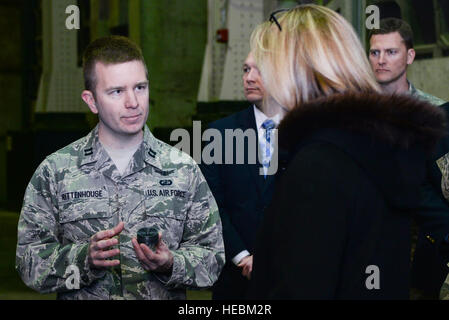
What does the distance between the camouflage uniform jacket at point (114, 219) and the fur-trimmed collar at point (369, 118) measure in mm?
1209

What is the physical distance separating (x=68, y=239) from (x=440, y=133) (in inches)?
68.2

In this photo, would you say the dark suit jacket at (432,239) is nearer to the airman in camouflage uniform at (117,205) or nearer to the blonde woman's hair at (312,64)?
the airman in camouflage uniform at (117,205)

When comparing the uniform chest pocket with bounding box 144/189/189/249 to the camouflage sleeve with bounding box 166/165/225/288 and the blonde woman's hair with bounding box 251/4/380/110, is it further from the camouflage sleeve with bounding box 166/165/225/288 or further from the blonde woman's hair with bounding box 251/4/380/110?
the blonde woman's hair with bounding box 251/4/380/110

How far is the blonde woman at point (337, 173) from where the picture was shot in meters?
1.94

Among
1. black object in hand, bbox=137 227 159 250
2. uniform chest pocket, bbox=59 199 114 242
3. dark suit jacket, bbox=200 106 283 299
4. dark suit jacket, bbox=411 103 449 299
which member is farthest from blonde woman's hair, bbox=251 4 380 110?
dark suit jacket, bbox=200 106 283 299

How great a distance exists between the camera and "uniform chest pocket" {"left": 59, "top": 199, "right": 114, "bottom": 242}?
10.4 feet

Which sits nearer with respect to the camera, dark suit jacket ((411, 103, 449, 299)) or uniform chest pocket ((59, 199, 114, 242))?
uniform chest pocket ((59, 199, 114, 242))

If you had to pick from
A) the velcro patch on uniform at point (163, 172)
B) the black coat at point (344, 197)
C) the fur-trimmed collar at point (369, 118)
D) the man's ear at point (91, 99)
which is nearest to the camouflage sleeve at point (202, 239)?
the velcro patch on uniform at point (163, 172)

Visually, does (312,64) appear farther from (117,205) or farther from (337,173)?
(117,205)

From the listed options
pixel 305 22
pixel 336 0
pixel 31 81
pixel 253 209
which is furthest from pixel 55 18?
pixel 305 22

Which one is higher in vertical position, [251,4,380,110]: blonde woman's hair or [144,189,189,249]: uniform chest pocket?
[251,4,380,110]: blonde woman's hair

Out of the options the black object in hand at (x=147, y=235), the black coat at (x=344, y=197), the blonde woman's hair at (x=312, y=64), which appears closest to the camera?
the black coat at (x=344, y=197)

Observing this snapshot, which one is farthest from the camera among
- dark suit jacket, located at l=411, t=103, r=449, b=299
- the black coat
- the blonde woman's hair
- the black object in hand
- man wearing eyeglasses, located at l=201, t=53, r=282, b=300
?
man wearing eyeglasses, located at l=201, t=53, r=282, b=300

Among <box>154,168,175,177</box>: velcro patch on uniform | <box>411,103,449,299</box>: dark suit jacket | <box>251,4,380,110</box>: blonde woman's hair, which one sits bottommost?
<box>411,103,449,299</box>: dark suit jacket
